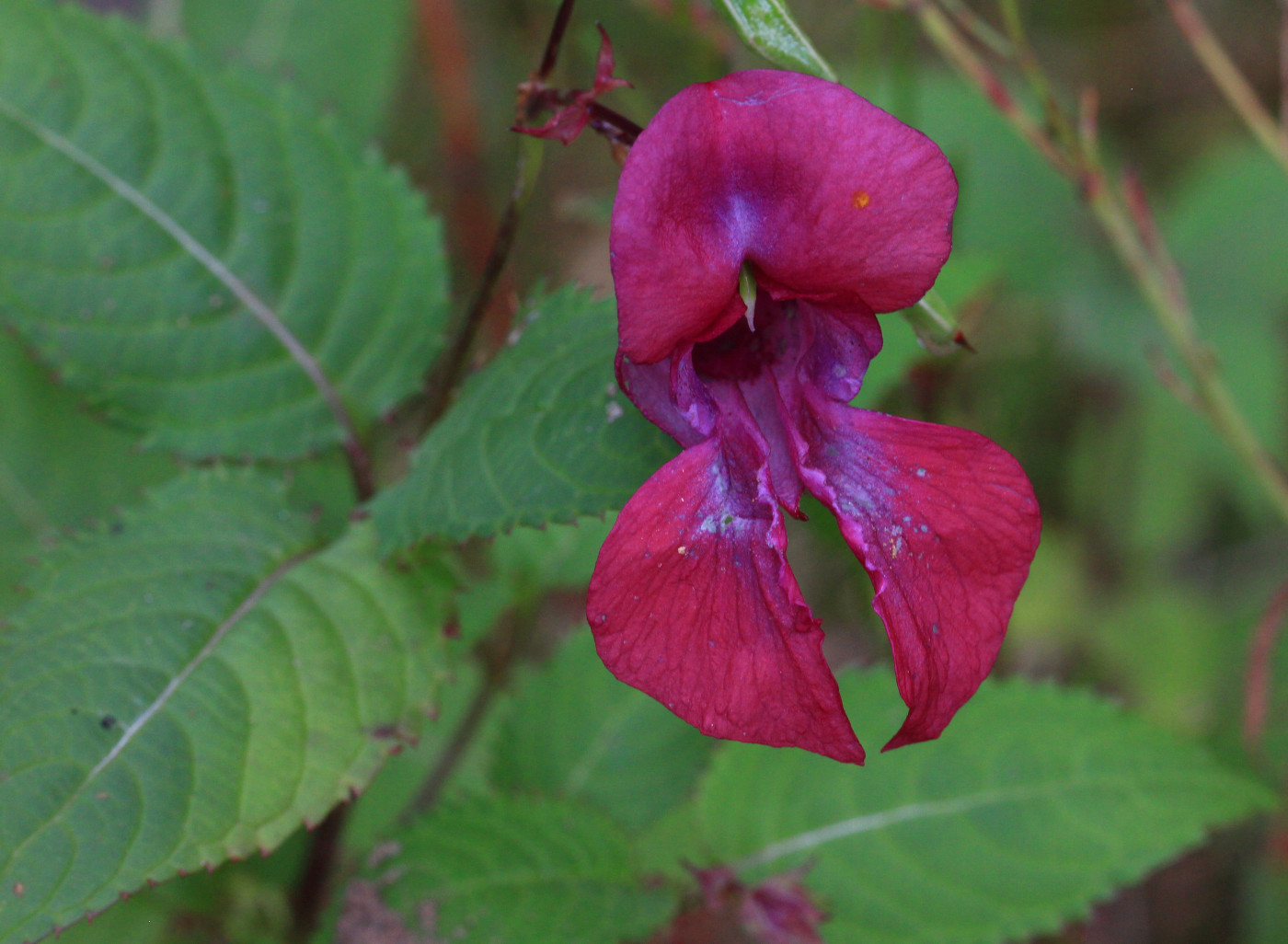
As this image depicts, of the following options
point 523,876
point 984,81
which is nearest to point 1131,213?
point 984,81

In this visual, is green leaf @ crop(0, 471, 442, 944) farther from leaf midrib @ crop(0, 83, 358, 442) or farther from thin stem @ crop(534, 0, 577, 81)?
thin stem @ crop(534, 0, 577, 81)

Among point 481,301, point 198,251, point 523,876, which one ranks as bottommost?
point 523,876

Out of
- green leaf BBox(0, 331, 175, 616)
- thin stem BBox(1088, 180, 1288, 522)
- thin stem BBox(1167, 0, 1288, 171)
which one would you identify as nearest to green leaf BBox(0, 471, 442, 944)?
green leaf BBox(0, 331, 175, 616)

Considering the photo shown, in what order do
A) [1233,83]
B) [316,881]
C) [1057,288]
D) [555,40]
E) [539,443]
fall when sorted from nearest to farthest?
[555,40] → [539,443] → [316,881] → [1233,83] → [1057,288]

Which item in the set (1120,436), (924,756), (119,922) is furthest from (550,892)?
(1120,436)

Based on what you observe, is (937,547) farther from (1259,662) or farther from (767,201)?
(1259,662)
